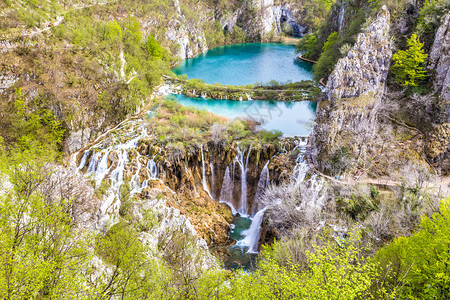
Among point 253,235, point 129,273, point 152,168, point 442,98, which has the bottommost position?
point 253,235

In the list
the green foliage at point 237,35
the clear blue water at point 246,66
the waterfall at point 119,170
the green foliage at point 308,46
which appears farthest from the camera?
the green foliage at point 237,35

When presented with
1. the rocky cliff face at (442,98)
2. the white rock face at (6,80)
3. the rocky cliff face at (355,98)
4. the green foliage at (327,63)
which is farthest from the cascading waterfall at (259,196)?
the white rock face at (6,80)

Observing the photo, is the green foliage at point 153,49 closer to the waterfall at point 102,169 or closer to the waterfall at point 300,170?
the waterfall at point 102,169

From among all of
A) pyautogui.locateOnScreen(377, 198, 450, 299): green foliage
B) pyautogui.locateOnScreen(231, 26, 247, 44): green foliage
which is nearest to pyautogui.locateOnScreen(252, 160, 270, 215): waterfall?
pyautogui.locateOnScreen(377, 198, 450, 299): green foliage

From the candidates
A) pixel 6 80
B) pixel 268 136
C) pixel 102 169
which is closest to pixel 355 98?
pixel 268 136

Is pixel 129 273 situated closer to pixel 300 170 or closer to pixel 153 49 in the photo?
pixel 300 170

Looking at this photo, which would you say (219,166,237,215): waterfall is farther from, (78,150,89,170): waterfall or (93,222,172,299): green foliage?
(93,222,172,299): green foliage

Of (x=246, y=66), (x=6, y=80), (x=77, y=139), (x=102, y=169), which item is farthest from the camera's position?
(x=246, y=66)
